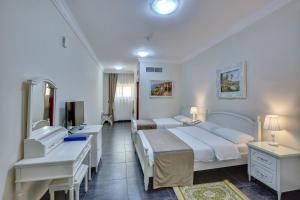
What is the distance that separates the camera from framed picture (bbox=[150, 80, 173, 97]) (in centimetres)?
588

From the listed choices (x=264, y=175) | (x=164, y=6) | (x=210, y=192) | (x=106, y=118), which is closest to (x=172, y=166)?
(x=210, y=192)

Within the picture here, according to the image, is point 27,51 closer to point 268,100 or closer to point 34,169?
point 34,169

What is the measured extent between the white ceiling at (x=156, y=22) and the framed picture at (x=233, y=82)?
32.5 inches

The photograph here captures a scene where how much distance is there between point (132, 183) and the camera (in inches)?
98.7

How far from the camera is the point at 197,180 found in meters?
2.59

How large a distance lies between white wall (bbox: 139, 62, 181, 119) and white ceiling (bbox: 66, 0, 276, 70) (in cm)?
157

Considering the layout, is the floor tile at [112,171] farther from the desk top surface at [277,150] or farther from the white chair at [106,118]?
the white chair at [106,118]

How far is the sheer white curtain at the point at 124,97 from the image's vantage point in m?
8.39

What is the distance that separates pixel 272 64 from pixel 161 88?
3.78 meters

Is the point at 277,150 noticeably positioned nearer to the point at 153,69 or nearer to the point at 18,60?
the point at 18,60

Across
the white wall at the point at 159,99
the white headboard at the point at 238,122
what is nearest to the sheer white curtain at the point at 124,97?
the white wall at the point at 159,99

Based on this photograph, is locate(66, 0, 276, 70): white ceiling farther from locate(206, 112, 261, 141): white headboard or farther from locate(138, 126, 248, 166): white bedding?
locate(138, 126, 248, 166): white bedding

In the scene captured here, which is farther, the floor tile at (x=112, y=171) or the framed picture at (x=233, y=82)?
the framed picture at (x=233, y=82)

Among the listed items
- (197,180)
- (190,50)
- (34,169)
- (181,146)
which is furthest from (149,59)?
(34,169)
